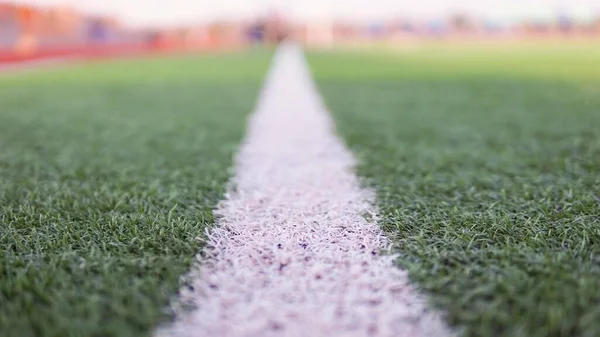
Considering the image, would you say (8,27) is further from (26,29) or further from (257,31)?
(257,31)

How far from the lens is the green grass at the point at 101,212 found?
3.73 ft

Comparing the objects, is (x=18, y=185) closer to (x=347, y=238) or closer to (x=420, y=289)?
(x=347, y=238)

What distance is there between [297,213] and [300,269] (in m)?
0.47

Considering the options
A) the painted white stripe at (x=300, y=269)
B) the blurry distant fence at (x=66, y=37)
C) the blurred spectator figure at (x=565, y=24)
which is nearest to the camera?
the painted white stripe at (x=300, y=269)

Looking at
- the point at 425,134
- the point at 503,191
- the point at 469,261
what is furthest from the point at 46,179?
the point at 425,134

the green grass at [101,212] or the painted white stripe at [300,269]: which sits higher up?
the green grass at [101,212]

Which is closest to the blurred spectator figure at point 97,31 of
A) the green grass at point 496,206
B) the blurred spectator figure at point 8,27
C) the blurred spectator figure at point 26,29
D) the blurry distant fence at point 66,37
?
the blurry distant fence at point 66,37

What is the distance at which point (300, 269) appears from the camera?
136 cm

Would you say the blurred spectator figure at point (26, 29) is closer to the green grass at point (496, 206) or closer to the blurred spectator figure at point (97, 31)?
the blurred spectator figure at point (97, 31)

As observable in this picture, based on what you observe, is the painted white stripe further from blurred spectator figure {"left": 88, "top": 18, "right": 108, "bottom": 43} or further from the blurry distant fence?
blurred spectator figure {"left": 88, "top": 18, "right": 108, "bottom": 43}

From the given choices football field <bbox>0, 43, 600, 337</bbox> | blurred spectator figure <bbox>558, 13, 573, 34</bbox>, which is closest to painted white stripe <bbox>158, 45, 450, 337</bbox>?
football field <bbox>0, 43, 600, 337</bbox>

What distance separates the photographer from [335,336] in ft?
3.48

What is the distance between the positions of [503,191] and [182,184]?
1.39 m

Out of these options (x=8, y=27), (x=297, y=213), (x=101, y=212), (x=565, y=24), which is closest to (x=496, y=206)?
(x=297, y=213)
